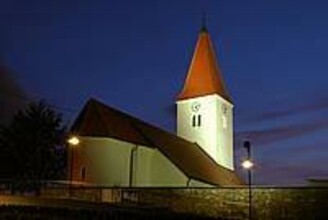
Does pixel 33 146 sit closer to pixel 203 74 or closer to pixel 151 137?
pixel 151 137

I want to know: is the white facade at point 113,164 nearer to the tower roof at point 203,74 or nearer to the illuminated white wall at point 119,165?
the illuminated white wall at point 119,165

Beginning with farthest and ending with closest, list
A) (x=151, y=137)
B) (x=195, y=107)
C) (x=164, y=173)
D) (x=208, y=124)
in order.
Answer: (x=195, y=107) < (x=208, y=124) < (x=151, y=137) < (x=164, y=173)

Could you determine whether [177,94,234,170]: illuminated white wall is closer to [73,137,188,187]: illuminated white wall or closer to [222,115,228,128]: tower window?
[222,115,228,128]: tower window

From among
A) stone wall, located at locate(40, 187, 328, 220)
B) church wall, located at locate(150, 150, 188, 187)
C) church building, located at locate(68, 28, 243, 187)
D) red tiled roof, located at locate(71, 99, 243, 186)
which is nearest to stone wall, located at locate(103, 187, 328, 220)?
stone wall, located at locate(40, 187, 328, 220)

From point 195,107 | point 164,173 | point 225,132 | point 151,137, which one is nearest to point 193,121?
point 195,107

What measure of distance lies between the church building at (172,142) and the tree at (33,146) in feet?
26.5

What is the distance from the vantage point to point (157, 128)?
174 feet

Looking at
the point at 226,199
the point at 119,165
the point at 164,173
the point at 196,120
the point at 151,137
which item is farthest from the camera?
the point at 196,120

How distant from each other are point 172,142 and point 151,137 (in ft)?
13.8

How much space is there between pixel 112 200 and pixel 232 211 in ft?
20.9

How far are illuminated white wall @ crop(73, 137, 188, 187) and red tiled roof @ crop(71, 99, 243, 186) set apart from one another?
0.44 m

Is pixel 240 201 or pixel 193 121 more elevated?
pixel 193 121

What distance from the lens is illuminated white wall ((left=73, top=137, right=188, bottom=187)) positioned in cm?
4319

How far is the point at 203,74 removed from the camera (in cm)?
6016
